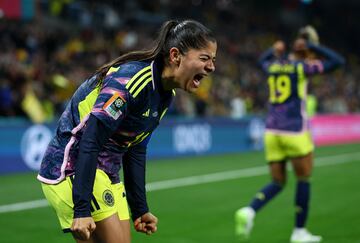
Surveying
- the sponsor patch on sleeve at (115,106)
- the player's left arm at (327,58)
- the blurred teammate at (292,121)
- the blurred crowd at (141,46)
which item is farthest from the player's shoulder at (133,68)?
the blurred crowd at (141,46)

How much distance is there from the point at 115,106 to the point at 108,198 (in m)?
0.62

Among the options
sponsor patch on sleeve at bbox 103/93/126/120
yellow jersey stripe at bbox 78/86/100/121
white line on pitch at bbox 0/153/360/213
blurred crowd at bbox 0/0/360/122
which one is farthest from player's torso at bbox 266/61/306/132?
sponsor patch on sleeve at bbox 103/93/126/120

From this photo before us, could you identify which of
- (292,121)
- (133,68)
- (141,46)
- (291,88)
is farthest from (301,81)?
(141,46)

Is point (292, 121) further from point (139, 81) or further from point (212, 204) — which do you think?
point (139, 81)

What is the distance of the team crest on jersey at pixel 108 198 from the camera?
3475 mm

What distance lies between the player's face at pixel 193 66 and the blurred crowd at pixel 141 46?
471cm

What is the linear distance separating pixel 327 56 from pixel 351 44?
31.2 meters

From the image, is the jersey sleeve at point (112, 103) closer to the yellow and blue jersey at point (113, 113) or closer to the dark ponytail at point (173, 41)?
the yellow and blue jersey at point (113, 113)

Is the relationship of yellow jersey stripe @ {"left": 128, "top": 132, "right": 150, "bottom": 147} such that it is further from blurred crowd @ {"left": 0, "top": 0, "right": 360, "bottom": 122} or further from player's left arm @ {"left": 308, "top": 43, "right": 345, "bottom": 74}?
blurred crowd @ {"left": 0, "top": 0, "right": 360, "bottom": 122}

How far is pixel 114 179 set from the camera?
3637 mm

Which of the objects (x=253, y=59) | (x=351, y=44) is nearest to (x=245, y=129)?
(x=253, y=59)

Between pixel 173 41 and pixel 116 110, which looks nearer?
pixel 116 110

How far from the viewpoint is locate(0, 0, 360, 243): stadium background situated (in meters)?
7.88

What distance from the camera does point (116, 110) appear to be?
319cm
